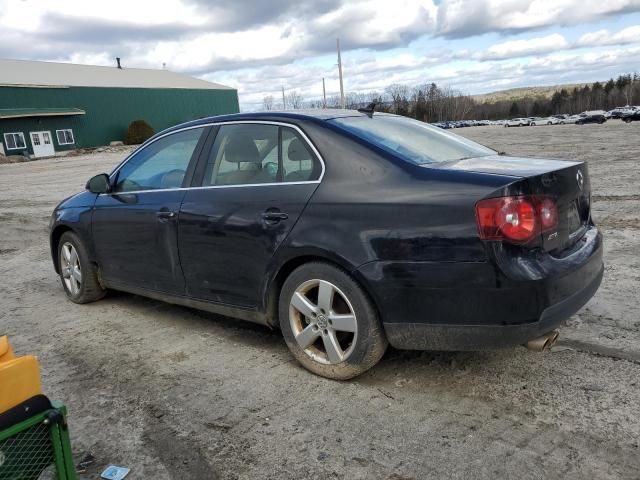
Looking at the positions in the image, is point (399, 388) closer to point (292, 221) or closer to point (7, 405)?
point (292, 221)

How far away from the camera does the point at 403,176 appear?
309cm

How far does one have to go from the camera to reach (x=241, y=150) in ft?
12.9

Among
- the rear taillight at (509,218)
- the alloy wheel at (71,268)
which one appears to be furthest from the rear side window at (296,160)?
the alloy wheel at (71,268)

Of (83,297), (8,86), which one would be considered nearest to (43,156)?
(8,86)

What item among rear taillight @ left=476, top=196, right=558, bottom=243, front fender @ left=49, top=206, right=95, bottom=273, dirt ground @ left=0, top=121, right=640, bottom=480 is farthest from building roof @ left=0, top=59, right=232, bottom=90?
rear taillight @ left=476, top=196, right=558, bottom=243

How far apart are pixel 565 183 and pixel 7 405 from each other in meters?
2.94

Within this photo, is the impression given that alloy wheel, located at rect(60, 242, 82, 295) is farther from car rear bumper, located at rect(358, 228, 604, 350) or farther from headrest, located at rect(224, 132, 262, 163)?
car rear bumper, located at rect(358, 228, 604, 350)

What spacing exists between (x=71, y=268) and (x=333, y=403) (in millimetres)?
3347

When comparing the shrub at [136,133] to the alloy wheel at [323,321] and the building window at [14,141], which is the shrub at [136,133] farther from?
the alloy wheel at [323,321]

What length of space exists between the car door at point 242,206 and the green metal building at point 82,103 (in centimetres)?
4453

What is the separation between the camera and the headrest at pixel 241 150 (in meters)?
3.84

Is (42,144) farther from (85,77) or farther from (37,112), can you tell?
(85,77)

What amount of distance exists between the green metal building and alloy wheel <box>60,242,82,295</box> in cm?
4256

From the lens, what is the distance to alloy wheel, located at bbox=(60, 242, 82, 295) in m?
5.25
